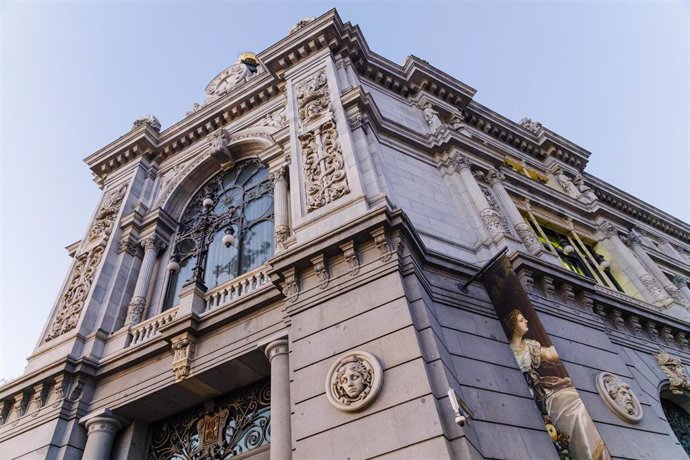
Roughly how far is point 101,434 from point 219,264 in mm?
5778

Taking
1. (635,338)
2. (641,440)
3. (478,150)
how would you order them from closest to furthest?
(641,440), (635,338), (478,150)

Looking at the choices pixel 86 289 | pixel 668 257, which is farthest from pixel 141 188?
pixel 668 257

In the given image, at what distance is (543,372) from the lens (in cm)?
893

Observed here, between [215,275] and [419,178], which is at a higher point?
[419,178]

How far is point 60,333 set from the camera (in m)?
13.6

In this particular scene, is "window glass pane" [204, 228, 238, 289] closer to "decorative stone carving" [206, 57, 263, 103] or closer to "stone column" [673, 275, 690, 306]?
"decorative stone carving" [206, 57, 263, 103]

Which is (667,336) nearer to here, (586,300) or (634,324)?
(634,324)

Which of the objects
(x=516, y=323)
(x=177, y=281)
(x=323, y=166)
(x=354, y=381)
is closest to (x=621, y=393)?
(x=516, y=323)

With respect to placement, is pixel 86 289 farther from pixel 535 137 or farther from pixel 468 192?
pixel 535 137

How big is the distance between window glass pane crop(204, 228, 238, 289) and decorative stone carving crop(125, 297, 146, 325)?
1961 mm

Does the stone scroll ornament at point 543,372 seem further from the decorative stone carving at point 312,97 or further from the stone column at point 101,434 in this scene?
the stone column at point 101,434

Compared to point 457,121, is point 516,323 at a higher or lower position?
lower

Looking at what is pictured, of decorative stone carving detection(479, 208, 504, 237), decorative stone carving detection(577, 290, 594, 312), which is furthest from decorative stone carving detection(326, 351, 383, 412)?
decorative stone carving detection(577, 290, 594, 312)

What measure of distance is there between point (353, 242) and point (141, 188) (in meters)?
12.4
